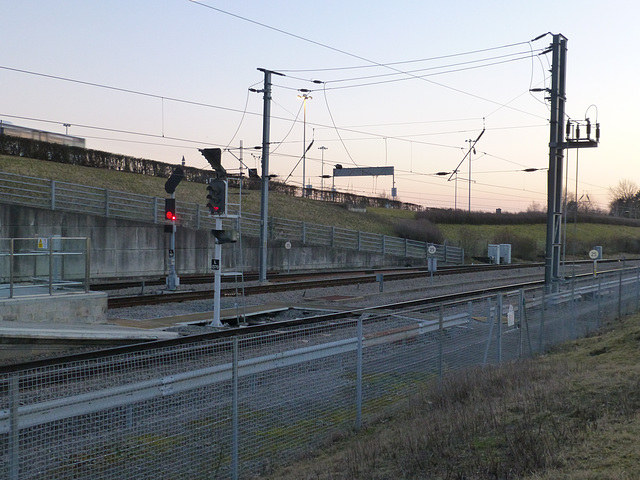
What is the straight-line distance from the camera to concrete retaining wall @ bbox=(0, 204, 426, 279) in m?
27.3

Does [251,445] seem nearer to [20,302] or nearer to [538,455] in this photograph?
[538,455]

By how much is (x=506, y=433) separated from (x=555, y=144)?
17.5m

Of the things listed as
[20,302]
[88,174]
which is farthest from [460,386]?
[88,174]

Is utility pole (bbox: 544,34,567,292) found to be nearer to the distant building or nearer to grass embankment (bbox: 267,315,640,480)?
grass embankment (bbox: 267,315,640,480)

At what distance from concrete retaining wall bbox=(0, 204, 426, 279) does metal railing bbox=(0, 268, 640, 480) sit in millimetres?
13521

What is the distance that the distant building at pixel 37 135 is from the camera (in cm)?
4799

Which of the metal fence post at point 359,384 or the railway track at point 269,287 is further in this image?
the railway track at point 269,287

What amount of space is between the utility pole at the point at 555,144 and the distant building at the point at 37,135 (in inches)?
1462

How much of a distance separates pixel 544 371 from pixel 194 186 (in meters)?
45.2

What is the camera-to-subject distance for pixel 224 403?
7219 mm

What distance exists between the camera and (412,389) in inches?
387

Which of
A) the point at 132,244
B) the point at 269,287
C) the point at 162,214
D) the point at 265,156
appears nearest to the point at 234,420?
the point at 269,287

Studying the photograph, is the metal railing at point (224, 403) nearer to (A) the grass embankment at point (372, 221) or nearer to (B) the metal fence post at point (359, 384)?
(B) the metal fence post at point (359, 384)

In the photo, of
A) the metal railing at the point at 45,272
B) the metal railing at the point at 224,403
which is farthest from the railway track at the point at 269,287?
the metal railing at the point at 224,403
